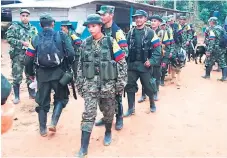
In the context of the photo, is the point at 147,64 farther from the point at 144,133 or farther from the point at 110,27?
the point at 144,133

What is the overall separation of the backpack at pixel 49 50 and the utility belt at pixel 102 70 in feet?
2.11

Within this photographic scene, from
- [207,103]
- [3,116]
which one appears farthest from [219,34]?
[3,116]

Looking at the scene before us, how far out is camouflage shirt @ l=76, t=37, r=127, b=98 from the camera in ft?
14.7

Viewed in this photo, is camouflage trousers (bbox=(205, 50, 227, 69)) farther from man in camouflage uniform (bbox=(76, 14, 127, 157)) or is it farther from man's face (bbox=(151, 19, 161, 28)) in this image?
man in camouflage uniform (bbox=(76, 14, 127, 157))

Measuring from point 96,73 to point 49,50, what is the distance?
90 cm

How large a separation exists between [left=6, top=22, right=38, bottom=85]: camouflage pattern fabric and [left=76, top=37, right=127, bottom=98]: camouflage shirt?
2922 mm

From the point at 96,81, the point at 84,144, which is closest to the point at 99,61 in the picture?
the point at 96,81

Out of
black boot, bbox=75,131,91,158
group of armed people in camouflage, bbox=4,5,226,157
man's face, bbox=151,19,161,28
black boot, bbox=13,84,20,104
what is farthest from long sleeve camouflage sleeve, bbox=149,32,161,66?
black boot, bbox=13,84,20,104

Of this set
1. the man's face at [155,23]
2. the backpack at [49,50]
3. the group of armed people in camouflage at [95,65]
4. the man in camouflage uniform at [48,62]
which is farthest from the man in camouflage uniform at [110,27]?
the man's face at [155,23]

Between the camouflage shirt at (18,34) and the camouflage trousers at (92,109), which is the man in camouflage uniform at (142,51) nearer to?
the camouflage trousers at (92,109)

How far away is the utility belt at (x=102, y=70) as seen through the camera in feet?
14.6

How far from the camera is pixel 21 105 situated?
7148mm

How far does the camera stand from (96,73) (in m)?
4.51

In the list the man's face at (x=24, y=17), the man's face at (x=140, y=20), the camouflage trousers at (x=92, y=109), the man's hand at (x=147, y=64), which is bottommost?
the camouflage trousers at (x=92, y=109)
